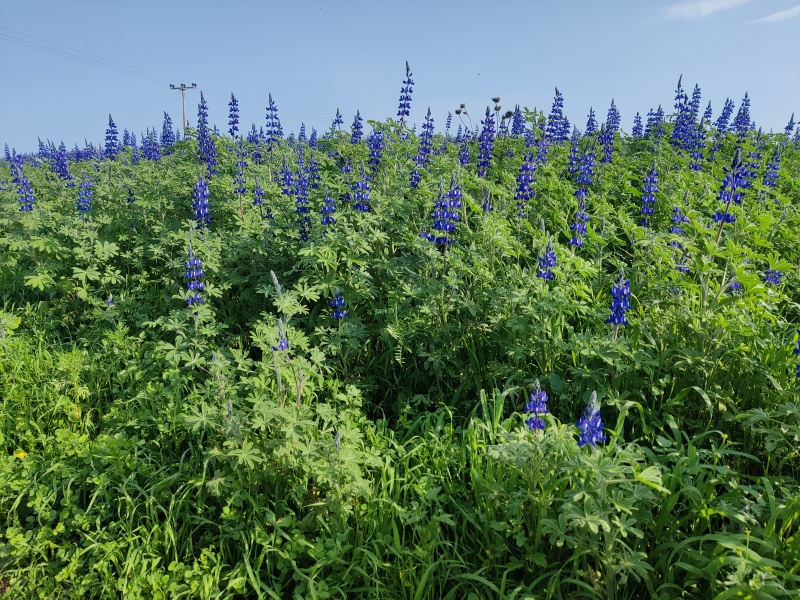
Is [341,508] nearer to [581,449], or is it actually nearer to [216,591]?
[216,591]

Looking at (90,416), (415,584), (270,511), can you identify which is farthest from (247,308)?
(415,584)

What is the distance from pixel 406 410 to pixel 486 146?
3.79m

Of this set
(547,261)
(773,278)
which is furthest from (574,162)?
(547,261)

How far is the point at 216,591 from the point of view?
7.93 ft

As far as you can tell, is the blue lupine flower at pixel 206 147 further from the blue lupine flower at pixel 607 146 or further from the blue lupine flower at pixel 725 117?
the blue lupine flower at pixel 725 117

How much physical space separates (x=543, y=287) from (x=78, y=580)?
2.92m

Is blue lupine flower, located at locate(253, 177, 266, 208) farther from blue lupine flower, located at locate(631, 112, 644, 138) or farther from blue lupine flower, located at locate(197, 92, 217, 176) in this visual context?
blue lupine flower, located at locate(631, 112, 644, 138)

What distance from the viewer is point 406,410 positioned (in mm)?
3311

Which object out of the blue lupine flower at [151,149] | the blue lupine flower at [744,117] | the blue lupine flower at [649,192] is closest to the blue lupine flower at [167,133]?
the blue lupine flower at [151,149]

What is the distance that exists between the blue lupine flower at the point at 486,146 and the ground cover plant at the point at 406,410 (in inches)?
32.9

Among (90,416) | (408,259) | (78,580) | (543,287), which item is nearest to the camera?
(78,580)

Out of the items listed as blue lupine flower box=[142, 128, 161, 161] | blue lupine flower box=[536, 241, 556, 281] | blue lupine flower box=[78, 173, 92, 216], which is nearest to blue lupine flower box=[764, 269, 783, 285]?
blue lupine flower box=[536, 241, 556, 281]

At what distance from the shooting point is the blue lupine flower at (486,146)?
5879 mm

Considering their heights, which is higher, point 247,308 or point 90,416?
point 247,308
